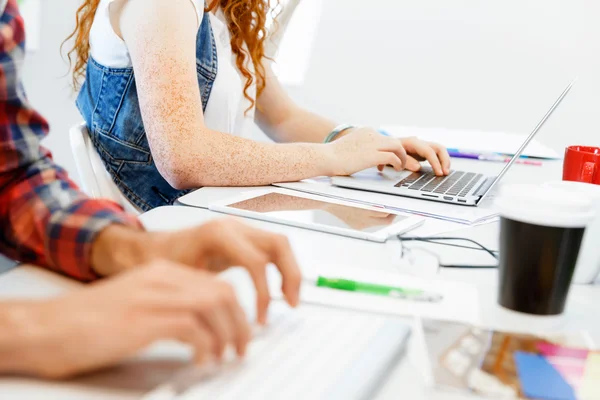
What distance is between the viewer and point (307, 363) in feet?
1.52

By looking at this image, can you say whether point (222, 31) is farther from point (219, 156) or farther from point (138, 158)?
point (219, 156)

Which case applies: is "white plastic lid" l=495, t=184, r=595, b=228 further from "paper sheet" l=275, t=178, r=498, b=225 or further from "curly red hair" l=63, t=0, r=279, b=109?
"curly red hair" l=63, t=0, r=279, b=109

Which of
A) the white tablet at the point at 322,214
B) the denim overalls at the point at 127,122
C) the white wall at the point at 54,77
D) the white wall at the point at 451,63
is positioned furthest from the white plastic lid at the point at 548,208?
the white wall at the point at 54,77

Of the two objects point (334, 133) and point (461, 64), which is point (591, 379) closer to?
point (334, 133)

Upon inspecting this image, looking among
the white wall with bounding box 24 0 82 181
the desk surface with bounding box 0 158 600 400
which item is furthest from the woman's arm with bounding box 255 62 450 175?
the white wall with bounding box 24 0 82 181

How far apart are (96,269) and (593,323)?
1.52 feet

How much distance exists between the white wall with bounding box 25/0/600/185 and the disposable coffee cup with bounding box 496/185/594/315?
Result: 7.60 ft

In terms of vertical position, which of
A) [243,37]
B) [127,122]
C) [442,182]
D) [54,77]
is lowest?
[54,77]

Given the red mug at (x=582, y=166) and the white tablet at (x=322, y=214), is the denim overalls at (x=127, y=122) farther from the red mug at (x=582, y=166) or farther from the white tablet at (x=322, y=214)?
the red mug at (x=582, y=166)

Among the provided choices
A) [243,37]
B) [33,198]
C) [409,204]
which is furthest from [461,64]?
[33,198]

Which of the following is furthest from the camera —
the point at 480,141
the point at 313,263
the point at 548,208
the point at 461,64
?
the point at 461,64

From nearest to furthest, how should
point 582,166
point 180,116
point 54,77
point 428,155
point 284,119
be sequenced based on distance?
point 180,116
point 582,166
point 428,155
point 284,119
point 54,77

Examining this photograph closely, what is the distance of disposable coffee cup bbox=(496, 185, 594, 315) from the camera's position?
61 cm

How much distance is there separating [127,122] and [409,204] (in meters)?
0.54
